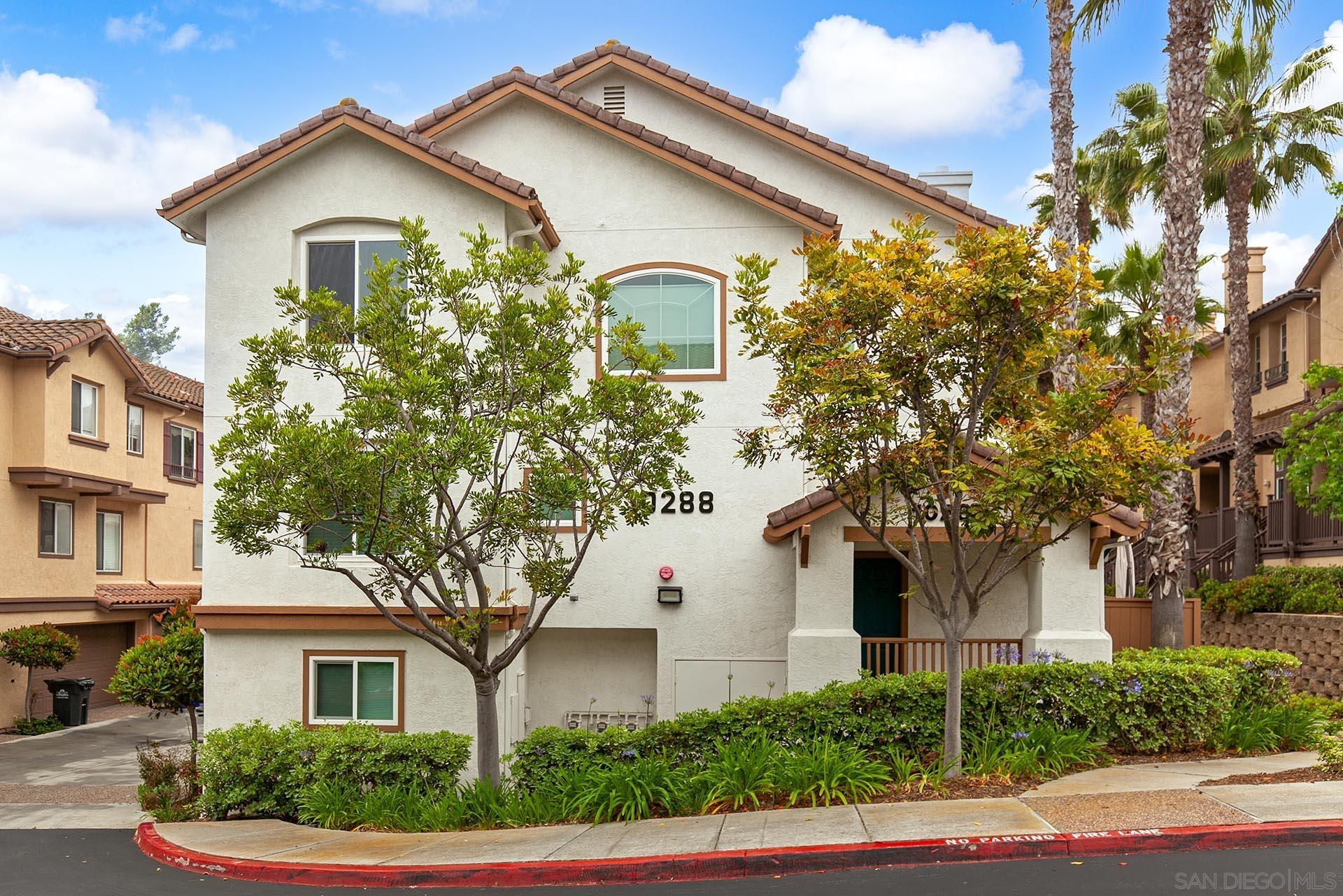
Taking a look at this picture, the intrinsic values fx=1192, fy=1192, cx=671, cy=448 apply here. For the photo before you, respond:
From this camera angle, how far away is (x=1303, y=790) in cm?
1095

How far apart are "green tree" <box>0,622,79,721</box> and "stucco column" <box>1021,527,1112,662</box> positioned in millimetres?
21985

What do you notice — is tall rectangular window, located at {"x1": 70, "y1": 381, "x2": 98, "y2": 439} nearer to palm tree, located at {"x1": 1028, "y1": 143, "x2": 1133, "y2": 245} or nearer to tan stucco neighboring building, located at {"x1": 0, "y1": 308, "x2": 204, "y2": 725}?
tan stucco neighboring building, located at {"x1": 0, "y1": 308, "x2": 204, "y2": 725}

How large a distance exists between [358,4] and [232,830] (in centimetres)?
1367

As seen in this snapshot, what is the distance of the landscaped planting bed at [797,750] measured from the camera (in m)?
12.0

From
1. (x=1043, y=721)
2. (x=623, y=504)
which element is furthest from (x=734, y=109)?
(x=1043, y=721)

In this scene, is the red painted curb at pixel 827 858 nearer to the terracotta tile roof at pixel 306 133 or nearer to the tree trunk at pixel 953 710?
the tree trunk at pixel 953 710

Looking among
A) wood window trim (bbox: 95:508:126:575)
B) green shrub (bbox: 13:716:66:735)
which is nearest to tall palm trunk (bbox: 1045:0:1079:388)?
green shrub (bbox: 13:716:66:735)

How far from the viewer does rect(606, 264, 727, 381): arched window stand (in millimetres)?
16188

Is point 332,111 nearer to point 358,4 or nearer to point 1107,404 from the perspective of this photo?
point 358,4

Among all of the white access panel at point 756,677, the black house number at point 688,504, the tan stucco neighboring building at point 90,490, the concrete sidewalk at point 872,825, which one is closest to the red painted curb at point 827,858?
the concrete sidewalk at point 872,825

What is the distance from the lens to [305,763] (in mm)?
13516

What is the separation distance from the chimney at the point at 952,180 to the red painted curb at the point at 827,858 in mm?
14064

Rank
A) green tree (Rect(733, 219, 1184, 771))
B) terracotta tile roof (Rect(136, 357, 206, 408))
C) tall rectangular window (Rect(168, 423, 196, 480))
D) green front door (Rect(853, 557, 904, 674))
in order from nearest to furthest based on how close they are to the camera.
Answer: green tree (Rect(733, 219, 1184, 771)) < green front door (Rect(853, 557, 904, 674)) < terracotta tile roof (Rect(136, 357, 206, 408)) < tall rectangular window (Rect(168, 423, 196, 480))

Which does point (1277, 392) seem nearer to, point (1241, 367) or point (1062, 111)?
point (1241, 367)
